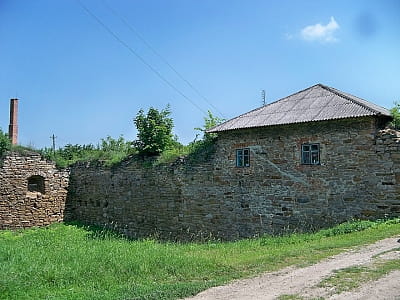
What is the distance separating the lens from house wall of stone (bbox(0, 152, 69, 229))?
58.1 feet

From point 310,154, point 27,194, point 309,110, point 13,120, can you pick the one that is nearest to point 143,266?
point 310,154

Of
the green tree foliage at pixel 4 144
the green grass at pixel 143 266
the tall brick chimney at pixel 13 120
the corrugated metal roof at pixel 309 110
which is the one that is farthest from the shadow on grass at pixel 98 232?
the tall brick chimney at pixel 13 120

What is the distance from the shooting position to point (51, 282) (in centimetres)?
737

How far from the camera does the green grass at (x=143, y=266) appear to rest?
6676mm

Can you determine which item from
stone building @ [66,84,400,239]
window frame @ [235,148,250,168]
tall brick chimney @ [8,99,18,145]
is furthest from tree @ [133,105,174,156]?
tall brick chimney @ [8,99,18,145]

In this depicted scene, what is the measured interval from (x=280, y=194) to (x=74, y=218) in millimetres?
10049

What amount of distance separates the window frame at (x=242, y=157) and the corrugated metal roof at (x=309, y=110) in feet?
2.46

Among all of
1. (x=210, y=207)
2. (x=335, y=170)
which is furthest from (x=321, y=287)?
(x=210, y=207)

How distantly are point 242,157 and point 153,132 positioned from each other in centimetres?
395

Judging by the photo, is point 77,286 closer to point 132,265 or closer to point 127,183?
point 132,265

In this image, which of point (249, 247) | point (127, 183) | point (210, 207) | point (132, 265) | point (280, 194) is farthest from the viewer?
point (127, 183)

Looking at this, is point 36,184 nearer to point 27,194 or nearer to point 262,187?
point 27,194

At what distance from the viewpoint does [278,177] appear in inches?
507

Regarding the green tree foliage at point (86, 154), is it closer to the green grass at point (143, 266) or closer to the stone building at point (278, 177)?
the stone building at point (278, 177)
